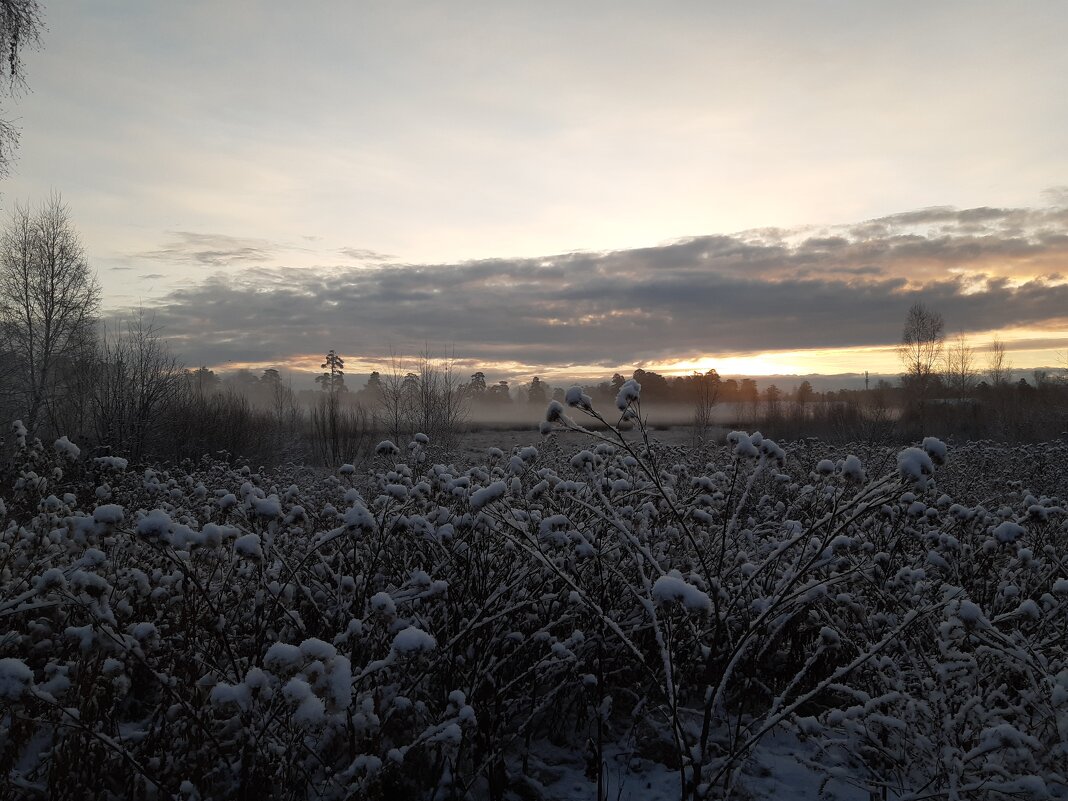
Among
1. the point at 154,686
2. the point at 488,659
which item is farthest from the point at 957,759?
the point at 154,686

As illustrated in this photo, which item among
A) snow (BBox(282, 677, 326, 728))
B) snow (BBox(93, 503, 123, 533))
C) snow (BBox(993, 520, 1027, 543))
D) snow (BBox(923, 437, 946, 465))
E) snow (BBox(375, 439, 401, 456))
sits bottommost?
snow (BBox(282, 677, 326, 728))

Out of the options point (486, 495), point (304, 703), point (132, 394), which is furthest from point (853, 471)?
point (132, 394)

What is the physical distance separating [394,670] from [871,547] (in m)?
3.02

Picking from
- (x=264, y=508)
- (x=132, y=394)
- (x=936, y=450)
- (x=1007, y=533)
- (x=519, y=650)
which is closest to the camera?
(x=936, y=450)

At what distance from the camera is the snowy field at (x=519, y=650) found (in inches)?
89.9

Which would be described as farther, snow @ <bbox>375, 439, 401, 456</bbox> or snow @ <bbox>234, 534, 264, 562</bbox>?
snow @ <bbox>375, 439, 401, 456</bbox>

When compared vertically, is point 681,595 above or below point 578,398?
below

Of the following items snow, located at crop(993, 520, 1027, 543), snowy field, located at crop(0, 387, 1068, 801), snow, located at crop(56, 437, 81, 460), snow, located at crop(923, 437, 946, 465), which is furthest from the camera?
snow, located at crop(56, 437, 81, 460)

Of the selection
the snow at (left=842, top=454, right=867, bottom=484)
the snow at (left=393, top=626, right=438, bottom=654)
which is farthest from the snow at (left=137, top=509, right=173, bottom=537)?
A: the snow at (left=842, top=454, right=867, bottom=484)

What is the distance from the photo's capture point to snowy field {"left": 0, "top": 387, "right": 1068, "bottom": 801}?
89.9 inches

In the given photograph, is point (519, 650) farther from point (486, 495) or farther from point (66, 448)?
point (66, 448)

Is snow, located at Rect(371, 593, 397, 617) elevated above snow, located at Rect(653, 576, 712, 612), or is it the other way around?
snow, located at Rect(653, 576, 712, 612)

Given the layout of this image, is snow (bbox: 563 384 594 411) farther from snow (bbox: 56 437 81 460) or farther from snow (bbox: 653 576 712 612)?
snow (bbox: 56 437 81 460)

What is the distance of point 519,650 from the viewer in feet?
13.0
